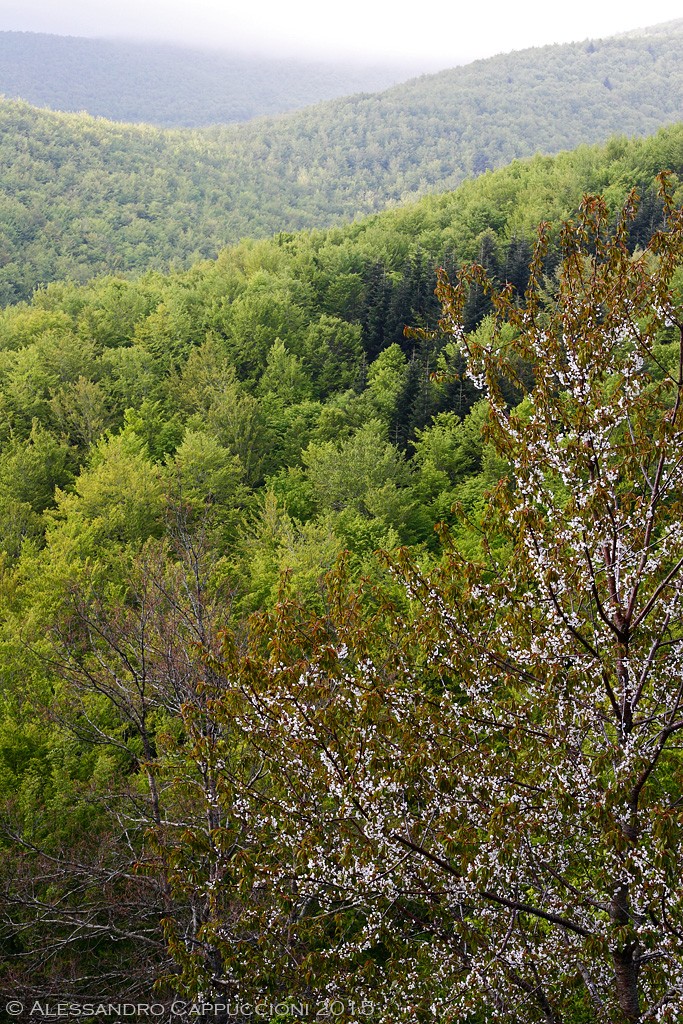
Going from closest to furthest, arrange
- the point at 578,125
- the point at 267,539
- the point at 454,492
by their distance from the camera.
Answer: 1. the point at 267,539
2. the point at 454,492
3. the point at 578,125

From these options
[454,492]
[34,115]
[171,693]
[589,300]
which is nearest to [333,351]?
[454,492]

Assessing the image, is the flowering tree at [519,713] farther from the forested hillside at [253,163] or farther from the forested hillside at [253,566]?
the forested hillside at [253,163]

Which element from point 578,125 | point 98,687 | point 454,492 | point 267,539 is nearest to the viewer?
point 98,687

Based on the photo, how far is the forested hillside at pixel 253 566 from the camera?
16.3 ft

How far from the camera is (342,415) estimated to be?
37250 millimetres

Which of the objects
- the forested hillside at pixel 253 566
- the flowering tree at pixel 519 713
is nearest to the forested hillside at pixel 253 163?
the forested hillside at pixel 253 566

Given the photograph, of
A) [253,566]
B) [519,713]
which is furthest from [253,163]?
[519,713]

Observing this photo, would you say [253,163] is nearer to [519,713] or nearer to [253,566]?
[253,566]

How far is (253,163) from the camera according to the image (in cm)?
13188

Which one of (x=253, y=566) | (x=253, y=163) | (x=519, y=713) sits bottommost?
(x=253, y=566)

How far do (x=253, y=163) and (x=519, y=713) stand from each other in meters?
141

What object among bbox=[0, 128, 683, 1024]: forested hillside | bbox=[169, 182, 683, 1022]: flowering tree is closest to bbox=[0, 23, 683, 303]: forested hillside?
bbox=[0, 128, 683, 1024]: forested hillside

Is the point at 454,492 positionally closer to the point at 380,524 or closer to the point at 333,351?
the point at 380,524

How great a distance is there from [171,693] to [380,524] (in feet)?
53.3
